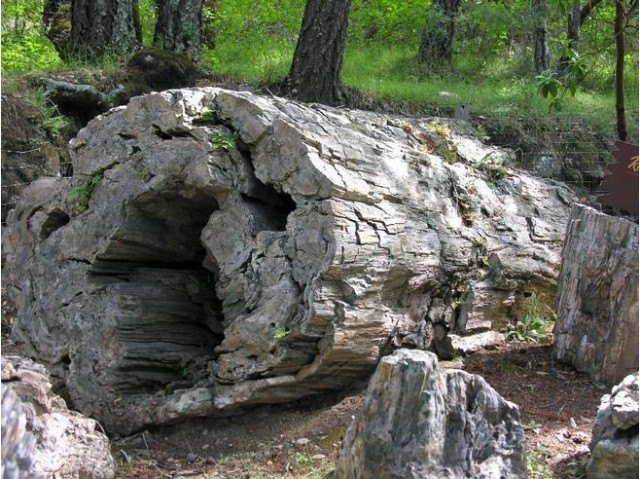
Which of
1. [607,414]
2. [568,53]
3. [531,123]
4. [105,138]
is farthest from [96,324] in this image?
[531,123]

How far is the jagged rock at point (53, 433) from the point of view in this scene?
4000 mm

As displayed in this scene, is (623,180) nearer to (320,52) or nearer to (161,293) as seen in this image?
(161,293)

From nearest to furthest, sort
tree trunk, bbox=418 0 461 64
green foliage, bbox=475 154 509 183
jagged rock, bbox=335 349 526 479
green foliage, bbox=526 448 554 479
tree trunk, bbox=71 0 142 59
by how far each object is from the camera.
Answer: jagged rock, bbox=335 349 526 479 → green foliage, bbox=526 448 554 479 → green foliage, bbox=475 154 509 183 → tree trunk, bbox=71 0 142 59 → tree trunk, bbox=418 0 461 64

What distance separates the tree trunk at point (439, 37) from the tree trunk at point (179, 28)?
3582 millimetres

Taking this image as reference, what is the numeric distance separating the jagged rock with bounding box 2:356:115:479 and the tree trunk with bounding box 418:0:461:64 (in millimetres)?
9819

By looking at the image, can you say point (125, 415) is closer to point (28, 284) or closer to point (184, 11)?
point (28, 284)

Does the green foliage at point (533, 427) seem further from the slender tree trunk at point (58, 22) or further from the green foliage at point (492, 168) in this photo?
the slender tree trunk at point (58, 22)

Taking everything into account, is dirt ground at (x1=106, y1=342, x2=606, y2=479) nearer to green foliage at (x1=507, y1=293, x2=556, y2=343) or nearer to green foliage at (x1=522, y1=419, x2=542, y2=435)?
green foliage at (x1=522, y1=419, x2=542, y2=435)

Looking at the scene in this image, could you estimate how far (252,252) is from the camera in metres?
5.59

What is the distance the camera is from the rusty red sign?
595cm

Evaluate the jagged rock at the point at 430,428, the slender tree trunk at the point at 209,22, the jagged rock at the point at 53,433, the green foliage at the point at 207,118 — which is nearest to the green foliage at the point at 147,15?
the slender tree trunk at the point at 209,22

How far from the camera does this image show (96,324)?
611 centimetres

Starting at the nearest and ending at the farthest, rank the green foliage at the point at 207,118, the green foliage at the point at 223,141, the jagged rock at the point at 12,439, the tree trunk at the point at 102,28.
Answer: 1. the jagged rock at the point at 12,439
2. the green foliage at the point at 223,141
3. the green foliage at the point at 207,118
4. the tree trunk at the point at 102,28

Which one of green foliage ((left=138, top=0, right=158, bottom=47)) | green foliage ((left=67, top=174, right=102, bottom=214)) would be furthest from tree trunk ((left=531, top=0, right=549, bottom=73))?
green foliage ((left=67, top=174, right=102, bottom=214))
